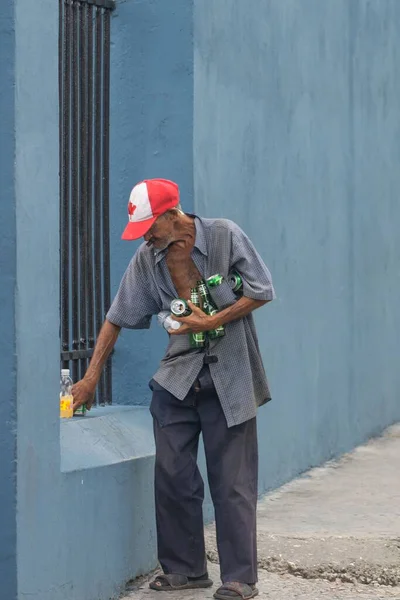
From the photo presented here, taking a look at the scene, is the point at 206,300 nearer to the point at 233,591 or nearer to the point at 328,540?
the point at 233,591

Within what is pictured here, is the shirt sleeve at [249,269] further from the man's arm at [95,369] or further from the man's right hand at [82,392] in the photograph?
the man's right hand at [82,392]

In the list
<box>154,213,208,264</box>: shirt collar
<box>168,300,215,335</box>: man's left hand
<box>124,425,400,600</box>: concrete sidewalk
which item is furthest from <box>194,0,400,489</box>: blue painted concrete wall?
<box>168,300,215,335</box>: man's left hand

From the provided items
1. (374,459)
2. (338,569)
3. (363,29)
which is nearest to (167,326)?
(338,569)

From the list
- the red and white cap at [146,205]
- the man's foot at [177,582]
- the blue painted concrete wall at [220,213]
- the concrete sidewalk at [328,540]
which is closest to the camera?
the blue painted concrete wall at [220,213]

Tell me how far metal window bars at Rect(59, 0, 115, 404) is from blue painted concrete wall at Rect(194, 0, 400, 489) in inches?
18.4

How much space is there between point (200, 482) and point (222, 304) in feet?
2.58

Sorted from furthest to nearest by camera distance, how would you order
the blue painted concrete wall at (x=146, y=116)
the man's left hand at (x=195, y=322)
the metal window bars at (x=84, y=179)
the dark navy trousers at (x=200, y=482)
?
the blue painted concrete wall at (x=146, y=116) → the metal window bars at (x=84, y=179) → the dark navy trousers at (x=200, y=482) → the man's left hand at (x=195, y=322)

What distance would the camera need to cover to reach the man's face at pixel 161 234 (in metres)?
5.37

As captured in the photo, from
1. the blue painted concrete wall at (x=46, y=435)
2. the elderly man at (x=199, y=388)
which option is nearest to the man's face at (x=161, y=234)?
the elderly man at (x=199, y=388)

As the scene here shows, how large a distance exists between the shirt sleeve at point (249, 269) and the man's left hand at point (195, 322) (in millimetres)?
192

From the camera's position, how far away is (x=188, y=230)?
551cm

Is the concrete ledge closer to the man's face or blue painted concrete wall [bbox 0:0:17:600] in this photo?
blue painted concrete wall [bbox 0:0:17:600]

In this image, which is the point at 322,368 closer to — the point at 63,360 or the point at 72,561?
the point at 63,360

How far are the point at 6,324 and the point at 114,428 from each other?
1.25 metres
